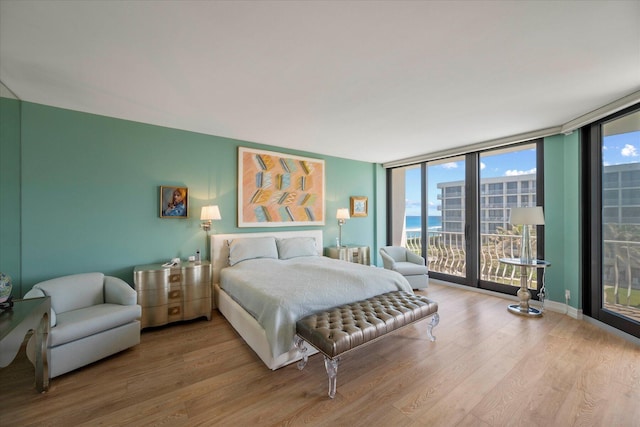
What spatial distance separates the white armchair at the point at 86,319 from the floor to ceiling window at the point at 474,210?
509cm

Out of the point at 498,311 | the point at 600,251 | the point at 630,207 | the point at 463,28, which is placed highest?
the point at 463,28

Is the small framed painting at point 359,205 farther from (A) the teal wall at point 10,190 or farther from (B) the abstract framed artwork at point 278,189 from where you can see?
(A) the teal wall at point 10,190

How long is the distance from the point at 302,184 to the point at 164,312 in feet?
9.59

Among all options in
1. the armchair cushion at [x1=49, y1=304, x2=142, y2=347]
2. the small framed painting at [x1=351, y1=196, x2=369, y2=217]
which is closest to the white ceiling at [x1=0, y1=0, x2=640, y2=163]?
the armchair cushion at [x1=49, y1=304, x2=142, y2=347]

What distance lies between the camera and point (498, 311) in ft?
11.9

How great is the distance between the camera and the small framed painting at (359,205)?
18.6ft

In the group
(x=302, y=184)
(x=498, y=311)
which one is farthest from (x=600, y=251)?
(x=302, y=184)

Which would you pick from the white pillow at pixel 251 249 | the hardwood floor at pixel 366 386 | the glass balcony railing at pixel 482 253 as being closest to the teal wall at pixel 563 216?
the glass balcony railing at pixel 482 253

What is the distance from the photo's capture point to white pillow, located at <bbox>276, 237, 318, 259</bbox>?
4.22 metres

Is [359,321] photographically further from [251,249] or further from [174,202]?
[174,202]

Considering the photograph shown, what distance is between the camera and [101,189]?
124 inches

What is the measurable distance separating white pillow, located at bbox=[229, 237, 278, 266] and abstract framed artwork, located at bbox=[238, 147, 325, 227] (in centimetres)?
36

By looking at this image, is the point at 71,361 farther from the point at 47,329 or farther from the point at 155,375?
the point at 155,375

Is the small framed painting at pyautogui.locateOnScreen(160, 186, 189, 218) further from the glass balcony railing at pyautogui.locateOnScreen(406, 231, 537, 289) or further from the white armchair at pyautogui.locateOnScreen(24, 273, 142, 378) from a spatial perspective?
the glass balcony railing at pyautogui.locateOnScreen(406, 231, 537, 289)
